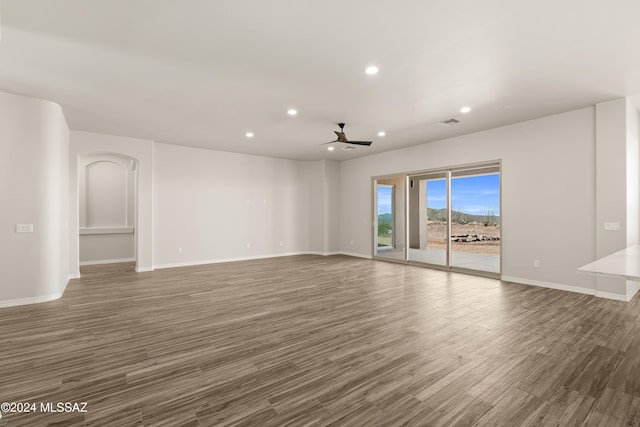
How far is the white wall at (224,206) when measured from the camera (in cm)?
749

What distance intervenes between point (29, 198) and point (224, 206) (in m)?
4.22

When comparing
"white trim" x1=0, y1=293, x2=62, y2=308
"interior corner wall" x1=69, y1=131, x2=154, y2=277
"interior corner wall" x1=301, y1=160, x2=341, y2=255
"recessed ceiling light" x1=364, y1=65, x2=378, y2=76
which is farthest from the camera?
"interior corner wall" x1=301, y1=160, x2=341, y2=255

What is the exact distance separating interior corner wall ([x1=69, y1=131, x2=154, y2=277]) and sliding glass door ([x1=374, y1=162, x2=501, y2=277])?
5.88 meters

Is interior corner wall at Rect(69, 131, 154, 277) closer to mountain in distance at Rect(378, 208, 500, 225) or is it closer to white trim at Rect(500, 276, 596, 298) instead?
mountain in distance at Rect(378, 208, 500, 225)

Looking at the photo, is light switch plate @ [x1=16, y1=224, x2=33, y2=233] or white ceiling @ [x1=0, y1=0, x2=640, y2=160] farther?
light switch plate @ [x1=16, y1=224, x2=33, y2=233]

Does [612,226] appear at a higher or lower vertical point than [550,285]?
higher

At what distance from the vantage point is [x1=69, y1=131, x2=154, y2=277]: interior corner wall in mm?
6254

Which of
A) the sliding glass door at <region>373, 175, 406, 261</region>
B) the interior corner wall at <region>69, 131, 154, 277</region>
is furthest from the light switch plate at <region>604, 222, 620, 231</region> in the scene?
the interior corner wall at <region>69, 131, 154, 277</region>

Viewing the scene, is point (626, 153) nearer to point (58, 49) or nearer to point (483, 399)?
point (483, 399)

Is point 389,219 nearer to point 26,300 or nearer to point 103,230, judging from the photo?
point 103,230

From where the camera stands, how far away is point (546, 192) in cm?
540

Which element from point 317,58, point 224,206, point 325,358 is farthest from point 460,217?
point 224,206

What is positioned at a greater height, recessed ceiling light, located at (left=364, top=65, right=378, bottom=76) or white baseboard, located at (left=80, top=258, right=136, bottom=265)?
recessed ceiling light, located at (left=364, top=65, right=378, bottom=76)

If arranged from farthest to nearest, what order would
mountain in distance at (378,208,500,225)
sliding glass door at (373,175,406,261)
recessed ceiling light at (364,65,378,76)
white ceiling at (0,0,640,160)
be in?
sliding glass door at (373,175,406,261)
mountain in distance at (378,208,500,225)
recessed ceiling light at (364,65,378,76)
white ceiling at (0,0,640,160)
